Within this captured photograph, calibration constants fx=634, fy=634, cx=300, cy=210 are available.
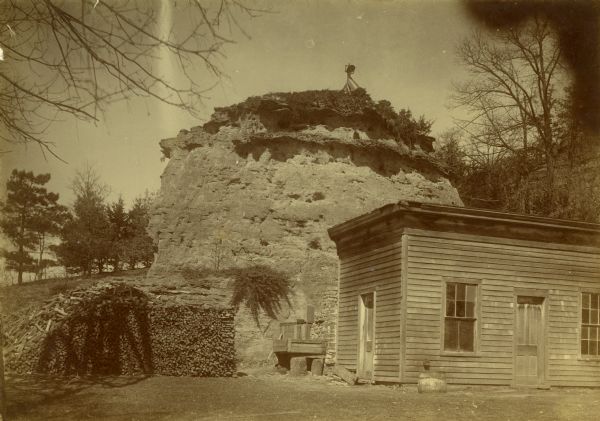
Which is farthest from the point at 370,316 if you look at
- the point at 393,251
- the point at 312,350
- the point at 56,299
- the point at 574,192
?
the point at 574,192

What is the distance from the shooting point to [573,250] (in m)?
17.1

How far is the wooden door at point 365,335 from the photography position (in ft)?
57.4

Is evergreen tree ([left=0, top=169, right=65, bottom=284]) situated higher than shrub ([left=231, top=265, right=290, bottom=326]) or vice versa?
evergreen tree ([left=0, top=169, right=65, bottom=284])

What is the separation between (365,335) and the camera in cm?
1788

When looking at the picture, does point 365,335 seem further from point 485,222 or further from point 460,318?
point 485,222

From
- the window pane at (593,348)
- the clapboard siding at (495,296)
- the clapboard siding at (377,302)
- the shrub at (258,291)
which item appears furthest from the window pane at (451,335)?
the shrub at (258,291)

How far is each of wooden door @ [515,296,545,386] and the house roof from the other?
180cm

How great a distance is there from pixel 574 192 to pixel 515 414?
61.7 feet

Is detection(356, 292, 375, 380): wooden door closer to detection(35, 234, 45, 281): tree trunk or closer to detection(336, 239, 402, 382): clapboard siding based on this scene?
detection(336, 239, 402, 382): clapboard siding

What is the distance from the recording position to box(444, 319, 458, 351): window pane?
51.9 ft

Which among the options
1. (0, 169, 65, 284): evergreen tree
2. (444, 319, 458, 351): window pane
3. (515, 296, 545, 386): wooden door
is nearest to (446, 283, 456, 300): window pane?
(444, 319, 458, 351): window pane

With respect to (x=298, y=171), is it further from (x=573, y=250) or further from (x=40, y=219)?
(x=40, y=219)

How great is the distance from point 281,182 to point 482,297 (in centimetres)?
1742

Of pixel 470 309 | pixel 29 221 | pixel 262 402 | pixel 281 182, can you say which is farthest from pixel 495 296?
pixel 29 221
